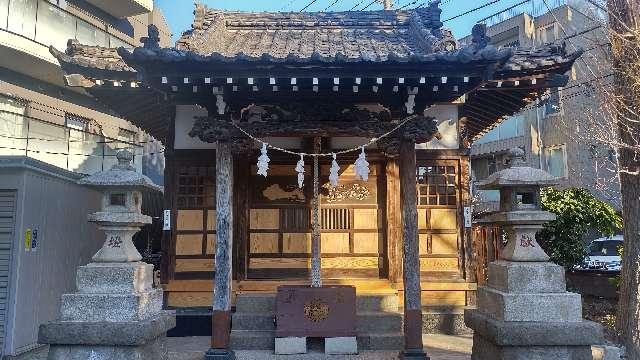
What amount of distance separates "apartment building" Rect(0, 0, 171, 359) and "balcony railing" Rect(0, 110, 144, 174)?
1.5 inches

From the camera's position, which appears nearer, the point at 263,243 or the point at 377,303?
the point at 377,303

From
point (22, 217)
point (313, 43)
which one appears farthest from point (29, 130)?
point (313, 43)

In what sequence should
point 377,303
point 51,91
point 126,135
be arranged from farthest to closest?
point 126,135
point 51,91
point 377,303

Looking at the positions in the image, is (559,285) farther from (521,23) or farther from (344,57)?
(521,23)

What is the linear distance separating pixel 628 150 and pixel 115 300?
8953mm

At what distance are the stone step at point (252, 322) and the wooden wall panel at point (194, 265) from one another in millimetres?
1347

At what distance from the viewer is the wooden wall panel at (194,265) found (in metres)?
9.41

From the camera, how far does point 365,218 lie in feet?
32.0

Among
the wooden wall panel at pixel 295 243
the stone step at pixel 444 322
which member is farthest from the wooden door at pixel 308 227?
the stone step at pixel 444 322

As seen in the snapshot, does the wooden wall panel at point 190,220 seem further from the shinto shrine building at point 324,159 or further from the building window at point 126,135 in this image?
the building window at point 126,135

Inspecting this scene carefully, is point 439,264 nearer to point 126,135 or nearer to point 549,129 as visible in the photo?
point 126,135

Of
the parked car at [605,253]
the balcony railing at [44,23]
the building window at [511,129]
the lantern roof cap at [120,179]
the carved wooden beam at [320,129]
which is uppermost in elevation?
the balcony railing at [44,23]

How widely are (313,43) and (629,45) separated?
245 inches

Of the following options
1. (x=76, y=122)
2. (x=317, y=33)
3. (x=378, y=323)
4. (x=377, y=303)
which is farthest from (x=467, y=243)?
(x=76, y=122)
